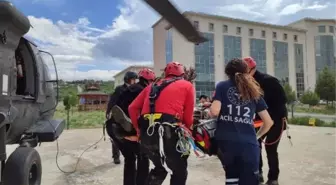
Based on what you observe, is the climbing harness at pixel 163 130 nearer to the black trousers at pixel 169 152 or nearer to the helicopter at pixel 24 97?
the black trousers at pixel 169 152

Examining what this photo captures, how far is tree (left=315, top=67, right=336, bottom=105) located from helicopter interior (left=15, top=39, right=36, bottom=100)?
39937mm

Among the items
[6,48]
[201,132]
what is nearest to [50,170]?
[6,48]

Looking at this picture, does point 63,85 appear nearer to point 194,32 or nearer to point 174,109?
point 174,109

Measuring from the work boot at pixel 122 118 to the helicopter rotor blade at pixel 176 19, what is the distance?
6.70 feet

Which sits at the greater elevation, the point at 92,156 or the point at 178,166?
the point at 178,166

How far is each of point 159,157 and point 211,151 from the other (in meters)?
0.55

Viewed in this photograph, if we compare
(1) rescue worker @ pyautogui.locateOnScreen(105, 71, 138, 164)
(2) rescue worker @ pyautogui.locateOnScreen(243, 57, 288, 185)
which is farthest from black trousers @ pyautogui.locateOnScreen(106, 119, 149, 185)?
(2) rescue worker @ pyautogui.locateOnScreen(243, 57, 288, 185)

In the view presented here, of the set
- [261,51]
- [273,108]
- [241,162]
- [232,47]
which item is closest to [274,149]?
[273,108]

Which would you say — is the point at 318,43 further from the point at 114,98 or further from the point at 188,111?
the point at 188,111

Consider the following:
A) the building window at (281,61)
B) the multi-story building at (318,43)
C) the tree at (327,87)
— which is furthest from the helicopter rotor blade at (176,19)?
the multi-story building at (318,43)

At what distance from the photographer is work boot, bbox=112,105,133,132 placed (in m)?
3.92

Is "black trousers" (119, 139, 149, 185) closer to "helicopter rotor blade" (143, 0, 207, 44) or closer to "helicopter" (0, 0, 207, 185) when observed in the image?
"helicopter" (0, 0, 207, 185)

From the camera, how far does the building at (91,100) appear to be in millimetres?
38188

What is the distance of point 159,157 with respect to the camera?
3320mm
